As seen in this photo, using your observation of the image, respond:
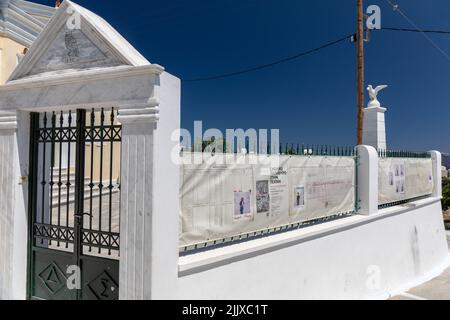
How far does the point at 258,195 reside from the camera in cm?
471

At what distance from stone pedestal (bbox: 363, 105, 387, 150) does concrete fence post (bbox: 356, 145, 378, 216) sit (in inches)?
176

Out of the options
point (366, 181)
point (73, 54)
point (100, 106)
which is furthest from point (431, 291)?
point (73, 54)

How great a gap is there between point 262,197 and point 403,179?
18.3ft

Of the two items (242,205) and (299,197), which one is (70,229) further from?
(299,197)

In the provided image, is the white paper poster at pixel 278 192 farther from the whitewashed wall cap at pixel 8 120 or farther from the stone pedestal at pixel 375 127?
the stone pedestal at pixel 375 127

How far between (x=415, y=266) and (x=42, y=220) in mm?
8306

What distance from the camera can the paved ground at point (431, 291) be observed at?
6.73m

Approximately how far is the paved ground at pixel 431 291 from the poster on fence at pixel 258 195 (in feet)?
7.85

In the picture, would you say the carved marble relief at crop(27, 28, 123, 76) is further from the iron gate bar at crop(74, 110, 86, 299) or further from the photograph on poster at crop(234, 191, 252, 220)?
the photograph on poster at crop(234, 191, 252, 220)

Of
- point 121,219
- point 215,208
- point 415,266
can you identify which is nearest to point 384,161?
point 415,266

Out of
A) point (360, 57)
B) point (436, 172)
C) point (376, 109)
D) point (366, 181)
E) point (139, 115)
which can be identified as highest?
point (360, 57)

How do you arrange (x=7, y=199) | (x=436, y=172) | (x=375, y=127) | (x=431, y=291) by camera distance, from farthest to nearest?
1. (x=375, y=127)
2. (x=436, y=172)
3. (x=431, y=291)
4. (x=7, y=199)

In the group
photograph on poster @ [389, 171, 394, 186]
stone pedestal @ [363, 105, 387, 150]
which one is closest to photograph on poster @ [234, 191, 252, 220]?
photograph on poster @ [389, 171, 394, 186]
